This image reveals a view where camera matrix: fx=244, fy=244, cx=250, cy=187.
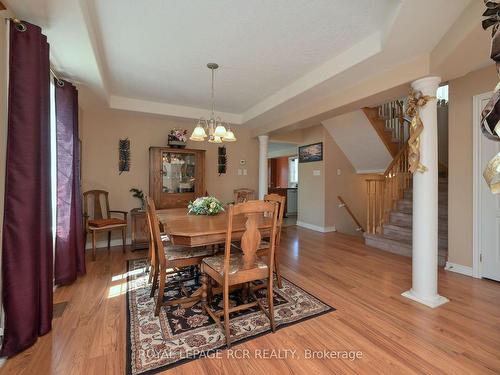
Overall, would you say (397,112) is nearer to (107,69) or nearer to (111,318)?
(107,69)

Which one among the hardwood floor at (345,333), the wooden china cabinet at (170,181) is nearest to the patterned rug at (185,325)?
the hardwood floor at (345,333)

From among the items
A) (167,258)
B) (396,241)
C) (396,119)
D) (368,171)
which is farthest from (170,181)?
(396,119)

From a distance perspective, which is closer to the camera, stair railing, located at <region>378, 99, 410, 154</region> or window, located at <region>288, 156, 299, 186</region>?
stair railing, located at <region>378, 99, 410, 154</region>

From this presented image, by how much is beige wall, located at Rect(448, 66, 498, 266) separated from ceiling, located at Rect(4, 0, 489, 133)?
94 centimetres

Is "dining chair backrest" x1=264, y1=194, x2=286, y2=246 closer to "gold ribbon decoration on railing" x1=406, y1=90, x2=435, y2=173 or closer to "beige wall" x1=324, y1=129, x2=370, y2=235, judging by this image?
"gold ribbon decoration on railing" x1=406, y1=90, x2=435, y2=173

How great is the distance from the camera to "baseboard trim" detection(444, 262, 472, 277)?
2.79m

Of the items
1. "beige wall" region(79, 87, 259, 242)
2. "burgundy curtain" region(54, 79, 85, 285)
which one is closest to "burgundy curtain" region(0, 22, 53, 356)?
"burgundy curtain" region(54, 79, 85, 285)

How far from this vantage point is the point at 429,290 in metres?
2.24

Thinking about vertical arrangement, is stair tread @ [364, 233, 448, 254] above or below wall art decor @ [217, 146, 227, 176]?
below

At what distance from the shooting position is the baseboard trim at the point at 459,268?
2791 millimetres

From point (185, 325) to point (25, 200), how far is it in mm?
1408

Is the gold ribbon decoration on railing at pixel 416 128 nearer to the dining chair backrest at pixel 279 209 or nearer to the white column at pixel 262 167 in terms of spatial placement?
the dining chair backrest at pixel 279 209

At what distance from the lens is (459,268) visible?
288 centimetres

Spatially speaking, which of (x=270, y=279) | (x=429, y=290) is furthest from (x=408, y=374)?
(x=429, y=290)
